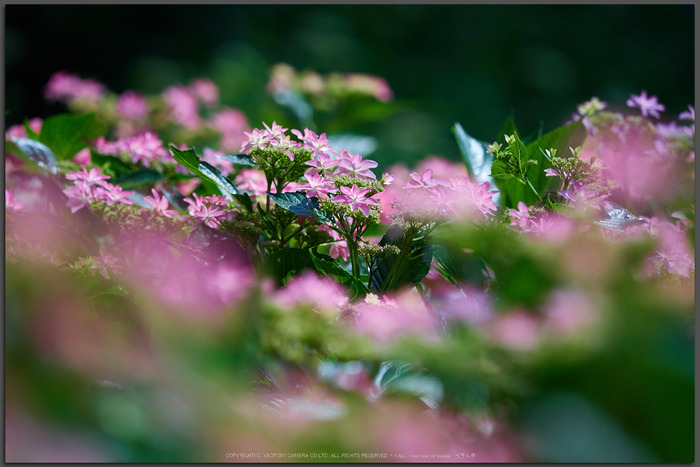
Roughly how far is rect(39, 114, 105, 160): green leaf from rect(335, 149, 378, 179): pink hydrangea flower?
55cm

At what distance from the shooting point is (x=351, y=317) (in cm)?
50

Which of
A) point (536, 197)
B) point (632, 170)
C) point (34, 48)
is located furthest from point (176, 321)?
point (34, 48)

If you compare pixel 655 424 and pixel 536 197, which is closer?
pixel 655 424

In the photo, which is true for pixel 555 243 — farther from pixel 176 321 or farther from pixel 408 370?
pixel 176 321

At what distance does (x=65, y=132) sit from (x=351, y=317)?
2.27 feet

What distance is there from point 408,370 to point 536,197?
269mm

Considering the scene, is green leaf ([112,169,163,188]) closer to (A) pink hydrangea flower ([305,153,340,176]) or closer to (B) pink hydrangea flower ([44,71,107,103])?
(A) pink hydrangea flower ([305,153,340,176])

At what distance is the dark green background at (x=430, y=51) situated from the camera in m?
3.22

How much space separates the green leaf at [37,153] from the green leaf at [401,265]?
51cm

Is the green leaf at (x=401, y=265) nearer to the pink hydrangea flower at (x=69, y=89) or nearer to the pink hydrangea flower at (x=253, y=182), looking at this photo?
the pink hydrangea flower at (x=253, y=182)

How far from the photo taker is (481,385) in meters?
0.42

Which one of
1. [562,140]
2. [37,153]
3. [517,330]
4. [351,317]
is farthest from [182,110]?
[517,330]

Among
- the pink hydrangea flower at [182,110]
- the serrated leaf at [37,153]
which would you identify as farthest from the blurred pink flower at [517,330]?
the pink hydrangea flower at [182,110]

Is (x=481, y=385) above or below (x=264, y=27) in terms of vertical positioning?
below
